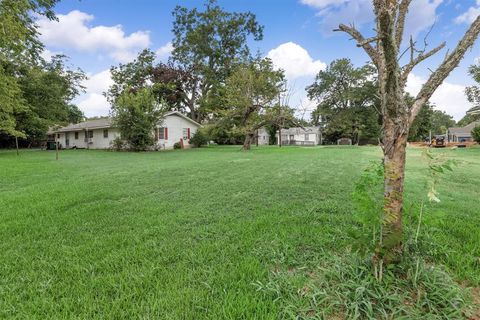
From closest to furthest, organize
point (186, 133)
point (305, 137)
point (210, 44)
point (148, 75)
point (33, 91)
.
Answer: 1. point (33, 91)
2. point (186, 133)
3. point (210, 44)
4. point (148, 75)
5. point (305, 137)

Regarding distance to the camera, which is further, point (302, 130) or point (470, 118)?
point (470, 118)

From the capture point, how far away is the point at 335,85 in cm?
4244

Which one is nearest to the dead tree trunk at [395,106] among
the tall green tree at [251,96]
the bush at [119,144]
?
the tall green tree at [251,96]

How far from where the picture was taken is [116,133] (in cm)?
2373

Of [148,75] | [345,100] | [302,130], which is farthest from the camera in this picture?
[302,130]

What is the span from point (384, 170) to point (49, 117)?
27708 millimetres

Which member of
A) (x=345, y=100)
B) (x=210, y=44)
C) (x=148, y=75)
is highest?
(x=210, y=44)

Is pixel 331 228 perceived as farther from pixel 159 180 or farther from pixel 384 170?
pixel 159 180

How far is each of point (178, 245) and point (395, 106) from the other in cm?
230

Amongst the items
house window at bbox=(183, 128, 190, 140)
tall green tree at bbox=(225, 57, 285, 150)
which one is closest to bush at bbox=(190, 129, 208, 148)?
house window at bbox=(183, 128, 190, 140)

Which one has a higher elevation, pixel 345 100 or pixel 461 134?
pixel 345 100

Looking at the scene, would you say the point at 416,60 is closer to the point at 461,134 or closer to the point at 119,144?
the point at 119,144

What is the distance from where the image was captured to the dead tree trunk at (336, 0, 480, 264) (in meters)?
1.78

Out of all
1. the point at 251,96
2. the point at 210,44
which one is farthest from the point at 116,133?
the point at 210,44
